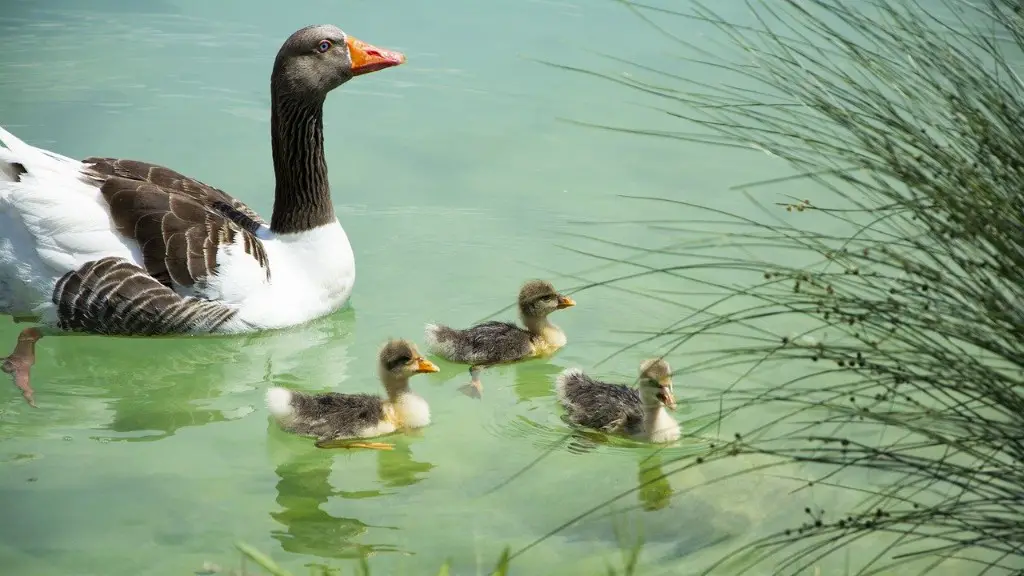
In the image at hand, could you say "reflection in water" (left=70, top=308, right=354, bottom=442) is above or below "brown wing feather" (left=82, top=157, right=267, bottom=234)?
below

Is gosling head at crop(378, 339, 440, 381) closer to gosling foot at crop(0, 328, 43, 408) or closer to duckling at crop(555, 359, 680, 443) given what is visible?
duckling at crop(555, 359, 680, 443)

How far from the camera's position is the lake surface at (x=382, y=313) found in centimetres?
506

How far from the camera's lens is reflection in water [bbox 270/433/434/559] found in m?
4.91

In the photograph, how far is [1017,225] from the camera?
333cm

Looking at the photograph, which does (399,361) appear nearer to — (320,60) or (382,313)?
(382,313)

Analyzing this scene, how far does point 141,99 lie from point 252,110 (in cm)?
97

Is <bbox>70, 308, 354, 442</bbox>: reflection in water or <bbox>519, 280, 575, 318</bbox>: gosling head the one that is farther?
<bbox>519, 280, 575, 318</bbox>: gosling head

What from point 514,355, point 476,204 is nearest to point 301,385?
point 514,355

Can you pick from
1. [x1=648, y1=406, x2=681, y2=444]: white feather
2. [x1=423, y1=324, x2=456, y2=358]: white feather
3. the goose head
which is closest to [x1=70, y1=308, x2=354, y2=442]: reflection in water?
[x1=423, y1=324, x2=456, y2=358]: white feather

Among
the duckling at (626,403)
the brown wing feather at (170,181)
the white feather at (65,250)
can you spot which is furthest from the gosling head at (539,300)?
the brown wing feather at (170,181)

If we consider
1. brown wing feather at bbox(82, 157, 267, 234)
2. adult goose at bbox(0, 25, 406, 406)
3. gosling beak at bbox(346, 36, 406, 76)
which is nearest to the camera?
adult goose at bbox(0, 25, 406, 406)

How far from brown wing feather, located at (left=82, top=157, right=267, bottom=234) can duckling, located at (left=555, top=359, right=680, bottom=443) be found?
240 centimetres

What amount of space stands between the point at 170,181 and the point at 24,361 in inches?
54.1

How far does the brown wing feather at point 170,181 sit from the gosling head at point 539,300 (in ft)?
5.88
